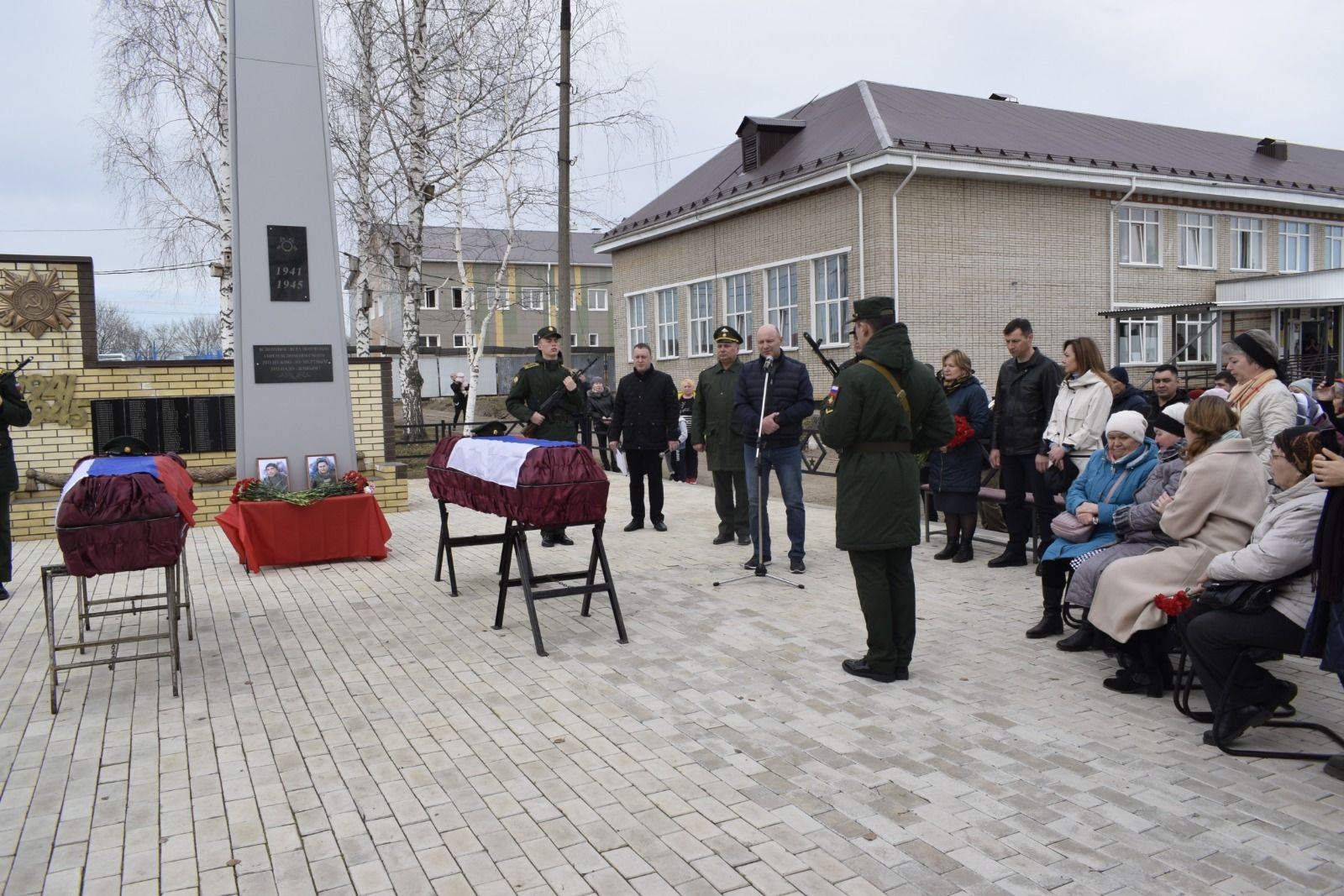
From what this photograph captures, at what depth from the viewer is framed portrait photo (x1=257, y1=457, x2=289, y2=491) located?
30.0 ft

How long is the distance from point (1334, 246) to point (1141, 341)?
8.53 meters

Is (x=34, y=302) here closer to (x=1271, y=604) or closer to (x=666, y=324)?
(x=1271, y=604)

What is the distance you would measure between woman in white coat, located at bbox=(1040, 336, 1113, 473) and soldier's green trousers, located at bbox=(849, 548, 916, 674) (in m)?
2.51

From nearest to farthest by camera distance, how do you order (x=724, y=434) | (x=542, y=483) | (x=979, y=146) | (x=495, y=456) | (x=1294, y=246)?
1. (x=542, y=483)
2. (x=495, y=456)
3. (x=724, y=434)
4. (x=979, y=146)
5. (x=1294, y=246)

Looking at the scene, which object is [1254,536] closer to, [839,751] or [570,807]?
[839,751]

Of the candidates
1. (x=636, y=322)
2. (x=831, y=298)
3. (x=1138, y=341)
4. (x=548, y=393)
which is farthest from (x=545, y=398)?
(x=636, y=322)

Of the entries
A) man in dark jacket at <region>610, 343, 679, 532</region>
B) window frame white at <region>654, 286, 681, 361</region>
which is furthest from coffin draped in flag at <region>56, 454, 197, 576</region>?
window frame white at <region>654, 286, 681, 361</region>

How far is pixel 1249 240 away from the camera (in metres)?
25.9

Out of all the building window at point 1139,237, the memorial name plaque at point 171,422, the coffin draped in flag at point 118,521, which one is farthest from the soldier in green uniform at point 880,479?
the building window at point 1139,237

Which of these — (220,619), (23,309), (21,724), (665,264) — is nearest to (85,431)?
(23,309)

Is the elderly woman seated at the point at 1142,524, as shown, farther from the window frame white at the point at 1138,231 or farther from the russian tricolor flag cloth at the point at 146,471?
the window frame white at the point at 1138,231

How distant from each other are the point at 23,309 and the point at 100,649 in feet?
22.9

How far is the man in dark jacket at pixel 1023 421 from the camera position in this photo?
7.69 meters

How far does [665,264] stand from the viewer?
27562 mm
